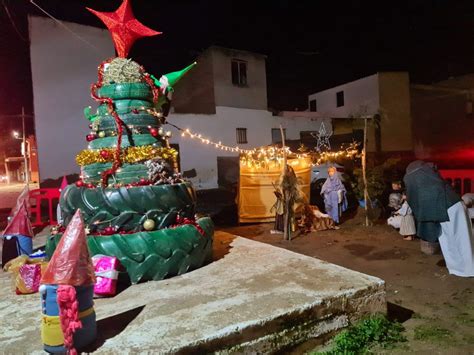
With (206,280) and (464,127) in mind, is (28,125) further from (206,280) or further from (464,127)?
(464,127)

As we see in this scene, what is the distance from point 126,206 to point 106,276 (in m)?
0.89

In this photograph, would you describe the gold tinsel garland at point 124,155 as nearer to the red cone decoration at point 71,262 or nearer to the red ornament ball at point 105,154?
the red ornament ball at point 105,154

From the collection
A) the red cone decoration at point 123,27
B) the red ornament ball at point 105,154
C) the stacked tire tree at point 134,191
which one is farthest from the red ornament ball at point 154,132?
the red cone decoration at point 123,27

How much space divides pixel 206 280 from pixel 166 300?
0.67 meters

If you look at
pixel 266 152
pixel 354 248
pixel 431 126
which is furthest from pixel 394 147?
pixel 354 248

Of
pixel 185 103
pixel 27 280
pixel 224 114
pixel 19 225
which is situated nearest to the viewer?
pixel 27 280

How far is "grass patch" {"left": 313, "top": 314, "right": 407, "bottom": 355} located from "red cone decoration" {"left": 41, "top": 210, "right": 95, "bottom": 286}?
229cm

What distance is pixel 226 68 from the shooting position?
2189 centimetres

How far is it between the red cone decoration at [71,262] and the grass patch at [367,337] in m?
2.29

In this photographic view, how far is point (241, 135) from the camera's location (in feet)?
71.8

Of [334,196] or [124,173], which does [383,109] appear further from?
[124,173]

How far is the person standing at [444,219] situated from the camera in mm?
5797

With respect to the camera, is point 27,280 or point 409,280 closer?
point 27,280

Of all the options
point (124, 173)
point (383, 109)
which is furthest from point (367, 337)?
point (383, 109)
